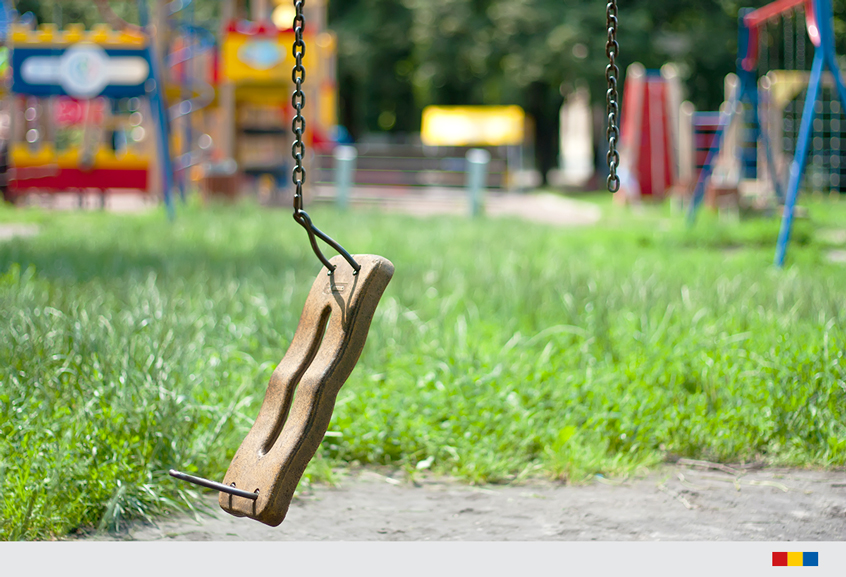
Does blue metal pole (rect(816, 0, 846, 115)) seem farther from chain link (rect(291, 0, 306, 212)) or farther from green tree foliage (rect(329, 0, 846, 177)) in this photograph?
green tree foliage (rect(329, 0, 846, 177))

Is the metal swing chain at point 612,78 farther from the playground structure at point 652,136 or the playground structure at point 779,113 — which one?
the playground structure at point 652,136

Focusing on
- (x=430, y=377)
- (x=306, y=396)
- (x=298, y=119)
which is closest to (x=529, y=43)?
(x=430, y=377)

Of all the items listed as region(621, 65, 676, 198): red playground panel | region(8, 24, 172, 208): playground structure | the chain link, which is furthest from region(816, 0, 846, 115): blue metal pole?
region(621, 65, 676, 198): red playground panel

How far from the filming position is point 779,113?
18.7 metres

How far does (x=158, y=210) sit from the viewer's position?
10.7m

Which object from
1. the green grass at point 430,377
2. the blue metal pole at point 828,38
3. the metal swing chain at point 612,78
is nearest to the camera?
the metal swing chain at point 612,78

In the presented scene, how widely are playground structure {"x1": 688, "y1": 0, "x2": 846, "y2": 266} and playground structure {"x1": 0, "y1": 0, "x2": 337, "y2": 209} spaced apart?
589cm

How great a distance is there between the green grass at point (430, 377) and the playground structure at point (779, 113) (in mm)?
1716

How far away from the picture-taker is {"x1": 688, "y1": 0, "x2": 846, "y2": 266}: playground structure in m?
6.77

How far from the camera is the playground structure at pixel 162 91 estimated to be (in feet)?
39.0

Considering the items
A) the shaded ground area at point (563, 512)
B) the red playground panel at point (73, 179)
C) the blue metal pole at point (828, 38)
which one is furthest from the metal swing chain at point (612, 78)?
the red playground panel at point (73, 179)

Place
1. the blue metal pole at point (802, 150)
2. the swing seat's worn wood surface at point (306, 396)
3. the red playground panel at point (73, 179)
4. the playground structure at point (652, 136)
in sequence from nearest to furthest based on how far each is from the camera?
the swing seat's worn wood surface at point (306, 396), the blue metal pole at point (802, 150), the red playground panel at point (73, 179), the playground structure at point (652, 136)

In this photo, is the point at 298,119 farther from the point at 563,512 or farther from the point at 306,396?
the point at 563,512

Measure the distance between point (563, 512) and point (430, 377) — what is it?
1.03 metres
